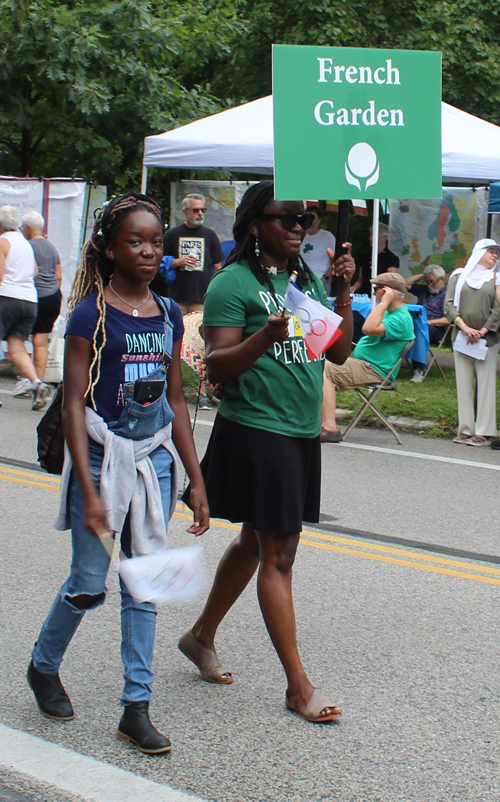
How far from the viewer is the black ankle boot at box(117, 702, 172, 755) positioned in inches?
126

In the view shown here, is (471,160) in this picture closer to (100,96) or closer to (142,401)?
(100,96)

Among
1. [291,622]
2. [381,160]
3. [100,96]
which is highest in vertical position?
[100,96]

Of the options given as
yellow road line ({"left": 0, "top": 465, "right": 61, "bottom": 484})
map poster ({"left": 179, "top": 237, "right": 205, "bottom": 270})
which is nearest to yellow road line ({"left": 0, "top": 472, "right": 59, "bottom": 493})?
yellow road line ({"left": 0, "top": 465, "right": 61, "bottom": 484})

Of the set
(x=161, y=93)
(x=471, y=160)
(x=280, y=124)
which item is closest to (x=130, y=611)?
(x=280, y=124)

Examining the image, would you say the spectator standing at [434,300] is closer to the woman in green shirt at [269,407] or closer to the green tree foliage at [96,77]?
the green tree foliage at [96,77]

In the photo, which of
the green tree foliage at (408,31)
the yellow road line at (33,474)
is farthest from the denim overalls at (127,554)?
the green tree foliage at (408,31)

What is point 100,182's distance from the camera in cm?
1753

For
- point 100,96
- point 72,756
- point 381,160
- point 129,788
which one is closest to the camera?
point 129,788

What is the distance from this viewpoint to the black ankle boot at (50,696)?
343 centimetres

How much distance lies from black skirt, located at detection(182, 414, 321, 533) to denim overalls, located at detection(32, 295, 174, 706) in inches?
11.4

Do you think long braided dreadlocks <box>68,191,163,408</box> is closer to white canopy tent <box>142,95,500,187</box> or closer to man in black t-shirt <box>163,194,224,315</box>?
man in black t-shirt <box>163,194,224,315</box>

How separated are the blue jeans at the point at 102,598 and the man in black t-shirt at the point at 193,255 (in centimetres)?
795

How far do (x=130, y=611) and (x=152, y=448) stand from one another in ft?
1.73

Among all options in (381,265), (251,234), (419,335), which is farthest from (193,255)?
(251,234)
